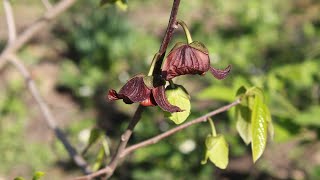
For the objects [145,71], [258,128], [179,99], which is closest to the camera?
[179,99]

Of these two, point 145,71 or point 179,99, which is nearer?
point 179,99

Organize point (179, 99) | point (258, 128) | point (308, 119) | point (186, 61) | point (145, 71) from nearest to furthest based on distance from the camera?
point (186, 61) → point (179, 99) → point (258, 128) → point (308, 119) → point (145, 71)

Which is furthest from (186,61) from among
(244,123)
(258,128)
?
(244,123)

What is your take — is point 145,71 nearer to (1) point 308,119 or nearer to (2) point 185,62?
(1) point 308,119

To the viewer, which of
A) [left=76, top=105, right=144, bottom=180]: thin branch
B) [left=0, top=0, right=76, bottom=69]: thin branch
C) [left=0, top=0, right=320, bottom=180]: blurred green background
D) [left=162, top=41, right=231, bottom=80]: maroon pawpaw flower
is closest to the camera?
[left=162, top=41, right=231, bottom=80]: maroon pawpaw flower

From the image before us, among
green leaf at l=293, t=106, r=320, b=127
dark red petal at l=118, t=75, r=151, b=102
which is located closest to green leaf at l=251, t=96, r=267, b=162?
dark red petal at l=118, t=75, r=151, b=102

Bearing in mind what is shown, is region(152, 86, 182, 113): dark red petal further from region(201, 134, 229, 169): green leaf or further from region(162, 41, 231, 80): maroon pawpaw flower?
region(201, 134, 229, 169): green leaf

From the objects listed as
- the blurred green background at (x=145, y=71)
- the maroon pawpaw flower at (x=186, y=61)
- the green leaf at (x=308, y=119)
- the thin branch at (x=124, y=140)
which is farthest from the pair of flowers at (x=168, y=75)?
the green leaf at (x=308, y=119)

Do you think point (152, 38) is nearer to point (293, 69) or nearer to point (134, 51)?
point (134, 51)
